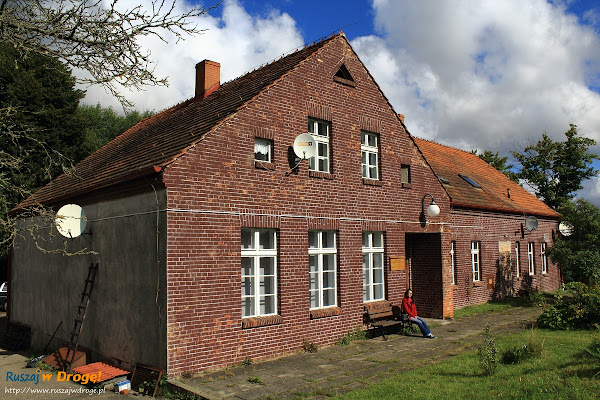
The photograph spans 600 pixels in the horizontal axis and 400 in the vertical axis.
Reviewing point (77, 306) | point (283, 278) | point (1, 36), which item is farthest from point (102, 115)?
point (1, 36)

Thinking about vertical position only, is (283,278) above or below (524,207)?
below

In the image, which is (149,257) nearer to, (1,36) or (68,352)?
(68,352)

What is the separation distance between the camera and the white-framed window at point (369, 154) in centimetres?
1362

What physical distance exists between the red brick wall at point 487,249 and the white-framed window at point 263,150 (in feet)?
29.2

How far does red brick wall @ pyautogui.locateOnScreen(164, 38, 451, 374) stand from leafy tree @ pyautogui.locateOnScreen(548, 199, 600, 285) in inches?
270

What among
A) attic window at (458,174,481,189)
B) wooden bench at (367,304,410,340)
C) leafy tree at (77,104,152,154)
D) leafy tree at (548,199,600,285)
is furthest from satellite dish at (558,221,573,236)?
leafy tree at (77,104,152,154)

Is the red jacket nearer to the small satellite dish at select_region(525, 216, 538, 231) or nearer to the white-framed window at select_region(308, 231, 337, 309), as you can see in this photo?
the white-framed window at select_region(308, 231, 337, 309)

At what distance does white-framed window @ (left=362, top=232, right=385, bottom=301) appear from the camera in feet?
43.3

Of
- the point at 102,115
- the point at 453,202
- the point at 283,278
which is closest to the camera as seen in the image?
the point at 283,278

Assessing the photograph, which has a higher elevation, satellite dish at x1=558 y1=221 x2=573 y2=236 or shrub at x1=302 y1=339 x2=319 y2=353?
satellite dish at x1=558 y1=221 x2=573 y2=236

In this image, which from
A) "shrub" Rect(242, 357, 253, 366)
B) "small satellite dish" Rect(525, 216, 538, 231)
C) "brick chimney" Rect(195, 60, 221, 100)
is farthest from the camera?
"small satellite dish" Rect(525, 216, 538, 231)

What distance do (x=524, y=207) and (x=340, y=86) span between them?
1427cm

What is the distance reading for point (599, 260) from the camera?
707 inches

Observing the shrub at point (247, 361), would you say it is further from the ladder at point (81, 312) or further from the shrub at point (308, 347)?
the ladder at point (81, 312)
